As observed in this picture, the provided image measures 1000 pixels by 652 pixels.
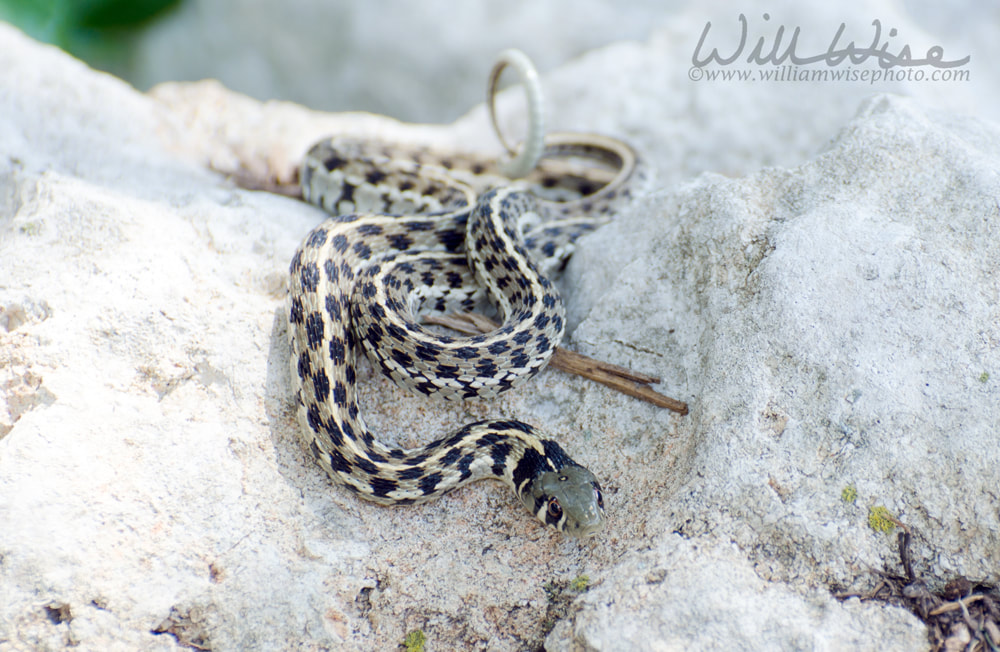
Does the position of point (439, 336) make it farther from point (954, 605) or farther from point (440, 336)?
point (954, 605)

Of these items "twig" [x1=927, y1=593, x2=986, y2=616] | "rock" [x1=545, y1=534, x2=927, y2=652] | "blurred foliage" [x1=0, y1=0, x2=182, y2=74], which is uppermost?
"twig" [x1=927, y1=593, x2=986, y2=616]

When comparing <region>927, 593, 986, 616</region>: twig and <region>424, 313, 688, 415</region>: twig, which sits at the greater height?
<region>927, 593, 986, 616</region>: twig

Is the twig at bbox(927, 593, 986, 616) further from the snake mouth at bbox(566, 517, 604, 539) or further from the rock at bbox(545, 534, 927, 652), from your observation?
the snake mouth at bbox(566, 517, 604, 539)

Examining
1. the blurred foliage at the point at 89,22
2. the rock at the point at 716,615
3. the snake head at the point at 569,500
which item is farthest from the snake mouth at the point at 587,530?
the blurred foliage at the point at 89,22

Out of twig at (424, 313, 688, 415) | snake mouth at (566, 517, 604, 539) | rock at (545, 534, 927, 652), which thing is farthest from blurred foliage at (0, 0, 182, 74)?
rock at (545, 534, 927, 652)

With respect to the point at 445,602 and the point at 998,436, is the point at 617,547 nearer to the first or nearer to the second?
the point at 445,602

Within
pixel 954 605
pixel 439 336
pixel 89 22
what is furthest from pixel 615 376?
pixel 89 22
